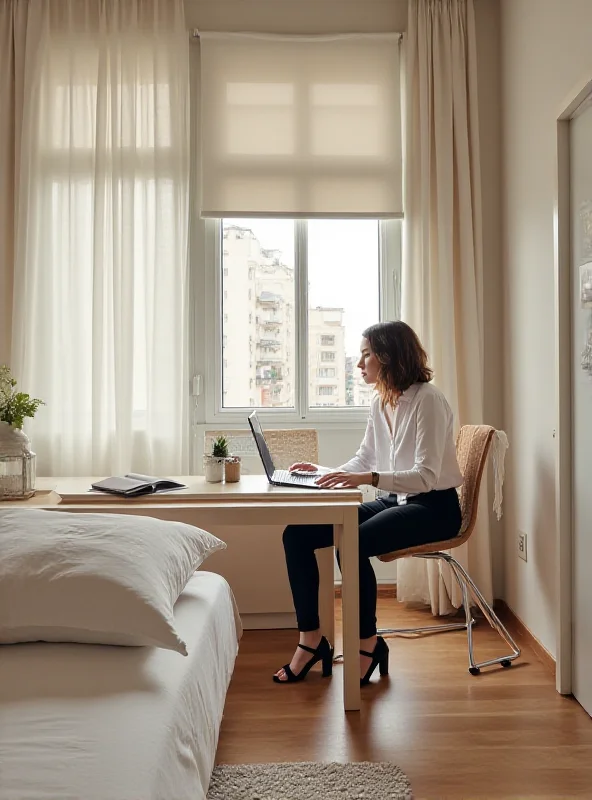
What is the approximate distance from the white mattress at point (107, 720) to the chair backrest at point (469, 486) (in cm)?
120

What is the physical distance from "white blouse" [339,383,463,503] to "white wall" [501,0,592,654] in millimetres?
387

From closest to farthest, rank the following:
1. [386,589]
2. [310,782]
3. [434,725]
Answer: [310,782], [434,725], [386,589]

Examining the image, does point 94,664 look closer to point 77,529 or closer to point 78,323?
point 77,529

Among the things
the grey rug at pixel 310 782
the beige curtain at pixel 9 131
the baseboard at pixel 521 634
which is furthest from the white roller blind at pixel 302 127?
the grey rug at pixel 310 782

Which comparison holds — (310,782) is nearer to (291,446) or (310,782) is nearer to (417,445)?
(417,445)

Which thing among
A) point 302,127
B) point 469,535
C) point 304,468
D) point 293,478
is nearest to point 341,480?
point 293,478

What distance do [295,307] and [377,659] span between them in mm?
1761

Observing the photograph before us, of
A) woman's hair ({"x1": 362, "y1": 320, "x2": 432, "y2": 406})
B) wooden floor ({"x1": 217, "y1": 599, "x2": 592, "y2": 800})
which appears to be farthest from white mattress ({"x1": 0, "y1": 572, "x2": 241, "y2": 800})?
woman's hair ({"x1": 362, "y1": 320, "x2": 432, "y2": 406})

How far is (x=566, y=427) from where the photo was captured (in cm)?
245

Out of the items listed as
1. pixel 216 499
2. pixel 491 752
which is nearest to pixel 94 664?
pixel 216 499

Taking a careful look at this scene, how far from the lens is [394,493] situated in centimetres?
288

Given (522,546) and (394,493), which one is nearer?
(394,493)

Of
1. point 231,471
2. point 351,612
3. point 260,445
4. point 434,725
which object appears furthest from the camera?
point 231,471

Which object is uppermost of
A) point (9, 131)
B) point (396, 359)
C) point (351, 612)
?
point (9, 131)
